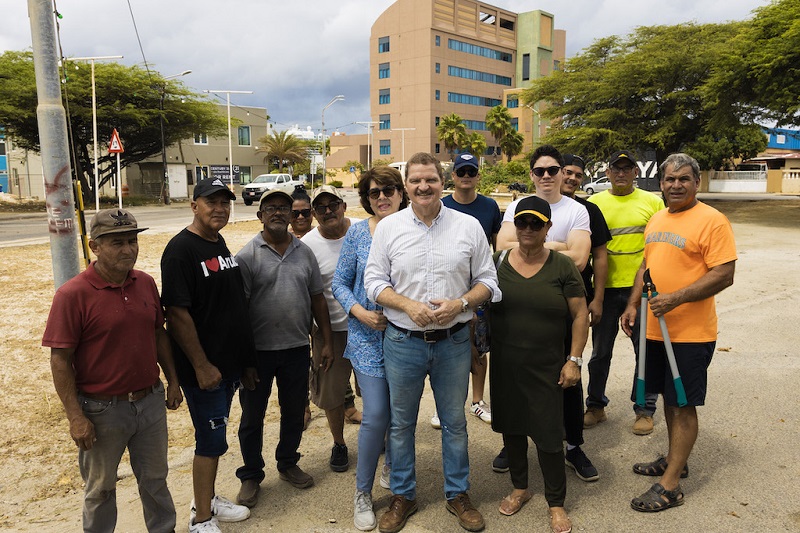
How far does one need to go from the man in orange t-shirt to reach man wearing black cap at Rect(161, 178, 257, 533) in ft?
8.00

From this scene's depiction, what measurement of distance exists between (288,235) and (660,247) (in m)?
2.33

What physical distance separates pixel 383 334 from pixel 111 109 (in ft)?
128

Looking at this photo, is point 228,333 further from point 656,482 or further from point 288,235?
point 656,482

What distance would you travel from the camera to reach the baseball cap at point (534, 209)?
3.11m

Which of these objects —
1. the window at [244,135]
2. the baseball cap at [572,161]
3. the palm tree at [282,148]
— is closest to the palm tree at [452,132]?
the palm tree at [282,148]

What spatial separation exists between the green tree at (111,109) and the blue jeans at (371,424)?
34384 millimetres

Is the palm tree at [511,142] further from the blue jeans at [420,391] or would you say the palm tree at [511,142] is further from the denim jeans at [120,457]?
the denim jeans at [120,457]

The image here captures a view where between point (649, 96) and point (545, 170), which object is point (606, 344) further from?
point (649, 96)

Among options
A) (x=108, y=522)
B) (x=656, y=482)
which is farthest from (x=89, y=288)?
(x=656, y=482)

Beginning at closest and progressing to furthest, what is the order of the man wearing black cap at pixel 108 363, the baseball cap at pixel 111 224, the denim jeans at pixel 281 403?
1. the man wearing black cap at pixel 108 363
2. the baseball cap at pixel 111 224
3. the denim jeans at pixel 281 403

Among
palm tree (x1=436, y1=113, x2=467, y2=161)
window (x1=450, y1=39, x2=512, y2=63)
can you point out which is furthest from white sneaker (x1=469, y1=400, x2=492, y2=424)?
window (x1=450, y1=39, x2=512, y2=63)

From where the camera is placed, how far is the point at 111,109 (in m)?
36.2

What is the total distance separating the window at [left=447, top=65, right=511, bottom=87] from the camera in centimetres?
8181

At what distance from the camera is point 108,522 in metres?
2.80
